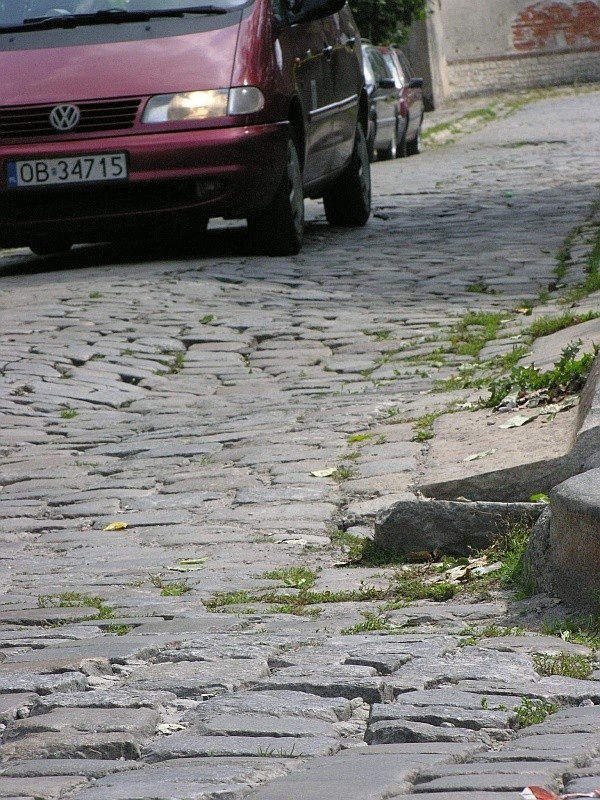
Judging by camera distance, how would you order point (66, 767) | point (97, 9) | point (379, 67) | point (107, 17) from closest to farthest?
point (66, 767) → point (107, 17) → point (97, 9) → point (379, 67)

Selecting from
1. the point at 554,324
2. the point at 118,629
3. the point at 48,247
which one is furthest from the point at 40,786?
the point at 48,247

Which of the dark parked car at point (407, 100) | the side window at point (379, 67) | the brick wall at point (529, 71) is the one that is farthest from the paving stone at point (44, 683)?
the brick wall at point (529, 71)

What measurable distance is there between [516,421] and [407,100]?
17.3 m

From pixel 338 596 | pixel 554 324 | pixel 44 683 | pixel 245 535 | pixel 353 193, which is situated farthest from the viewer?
pixel 353 193

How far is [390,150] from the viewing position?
69.9 ft

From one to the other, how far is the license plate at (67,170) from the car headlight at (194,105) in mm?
329

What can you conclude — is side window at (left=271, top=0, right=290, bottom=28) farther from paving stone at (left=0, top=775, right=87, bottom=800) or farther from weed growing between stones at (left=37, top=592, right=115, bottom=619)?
paving stone at (left=0, top=775, right=87, bottom=800)

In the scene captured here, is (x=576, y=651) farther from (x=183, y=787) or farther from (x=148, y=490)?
(x=148, y=490)

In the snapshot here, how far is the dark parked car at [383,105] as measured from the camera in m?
20.0

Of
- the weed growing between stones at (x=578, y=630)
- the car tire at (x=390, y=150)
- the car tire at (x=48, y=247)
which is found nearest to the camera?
the weed growing between stones at (x=578, y=630)

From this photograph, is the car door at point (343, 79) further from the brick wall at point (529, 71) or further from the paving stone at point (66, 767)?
the brick wall at point (529, 71)

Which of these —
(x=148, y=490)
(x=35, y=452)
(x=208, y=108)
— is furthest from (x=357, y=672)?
(x=208, y=108)

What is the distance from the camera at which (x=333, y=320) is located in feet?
27.4

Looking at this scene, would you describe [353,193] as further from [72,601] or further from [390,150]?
[390,150]
